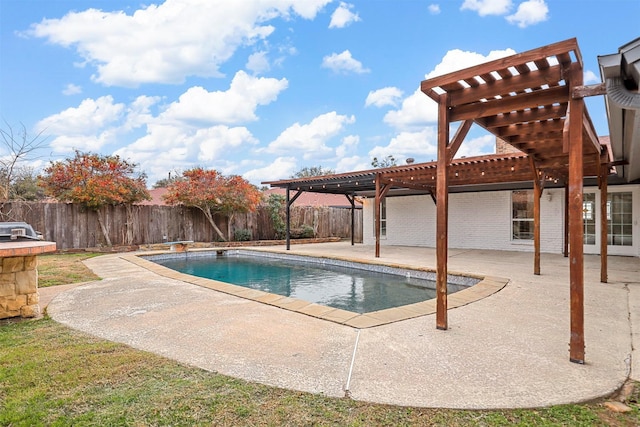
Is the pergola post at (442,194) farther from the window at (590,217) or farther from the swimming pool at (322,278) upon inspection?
the window at (590,217)

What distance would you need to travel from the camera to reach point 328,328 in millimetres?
3668

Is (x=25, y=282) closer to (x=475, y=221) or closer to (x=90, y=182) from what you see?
(x=90, y=182)

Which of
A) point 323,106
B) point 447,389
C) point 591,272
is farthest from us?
point 323,106

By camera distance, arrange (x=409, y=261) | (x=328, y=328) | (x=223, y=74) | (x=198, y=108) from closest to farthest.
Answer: (x=328, y=328), (x=409, y=261), (x=223, y=74), (x=198, y=108)

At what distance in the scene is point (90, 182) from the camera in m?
11.4

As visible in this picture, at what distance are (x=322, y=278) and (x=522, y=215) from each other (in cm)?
728

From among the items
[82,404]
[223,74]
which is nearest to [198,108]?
[223,74]

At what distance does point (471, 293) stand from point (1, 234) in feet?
21.0

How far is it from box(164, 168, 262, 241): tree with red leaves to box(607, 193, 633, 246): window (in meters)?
12.0

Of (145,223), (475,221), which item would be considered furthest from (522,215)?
(145,223)

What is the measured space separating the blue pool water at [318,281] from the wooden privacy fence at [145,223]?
267 centimetres

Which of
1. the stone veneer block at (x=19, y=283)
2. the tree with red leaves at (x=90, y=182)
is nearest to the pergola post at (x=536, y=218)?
the stone veneer block at (x=19, y=283)

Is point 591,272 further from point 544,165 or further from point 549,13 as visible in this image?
point 549,13

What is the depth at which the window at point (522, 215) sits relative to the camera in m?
11.2
